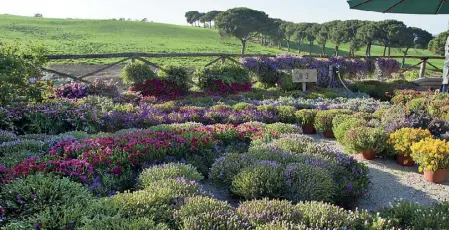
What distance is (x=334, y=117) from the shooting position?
8875 millimetres

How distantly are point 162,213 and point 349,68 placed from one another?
1552cm

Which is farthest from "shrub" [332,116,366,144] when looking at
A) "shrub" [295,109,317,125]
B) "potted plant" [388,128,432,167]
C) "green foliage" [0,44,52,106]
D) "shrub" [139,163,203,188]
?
"green foliage" [0,44,52,106]

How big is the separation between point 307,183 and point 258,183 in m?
0.65

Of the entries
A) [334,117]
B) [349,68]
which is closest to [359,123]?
[334,117]

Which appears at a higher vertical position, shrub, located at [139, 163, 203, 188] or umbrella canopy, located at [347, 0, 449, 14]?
umbrella canopy, located at [347, 0, 449, 14]

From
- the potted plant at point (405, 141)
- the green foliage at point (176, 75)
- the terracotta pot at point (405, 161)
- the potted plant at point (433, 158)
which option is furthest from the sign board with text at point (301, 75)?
the potted plant at point (433, 158)

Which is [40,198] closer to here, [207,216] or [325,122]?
[207,216]

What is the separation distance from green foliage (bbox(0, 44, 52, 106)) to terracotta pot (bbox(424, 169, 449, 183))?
8776mm

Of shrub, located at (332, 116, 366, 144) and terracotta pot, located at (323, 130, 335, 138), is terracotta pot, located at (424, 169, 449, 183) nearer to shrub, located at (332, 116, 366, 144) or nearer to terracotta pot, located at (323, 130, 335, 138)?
shrub, located at (332, 116, 366, 144)

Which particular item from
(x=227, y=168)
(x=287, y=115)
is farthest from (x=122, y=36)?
(x=227, y=168)

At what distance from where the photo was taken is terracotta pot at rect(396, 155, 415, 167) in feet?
22.6

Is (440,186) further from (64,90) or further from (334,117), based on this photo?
(64,90)

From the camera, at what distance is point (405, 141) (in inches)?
267

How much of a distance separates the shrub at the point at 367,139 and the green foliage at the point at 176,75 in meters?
7.50
